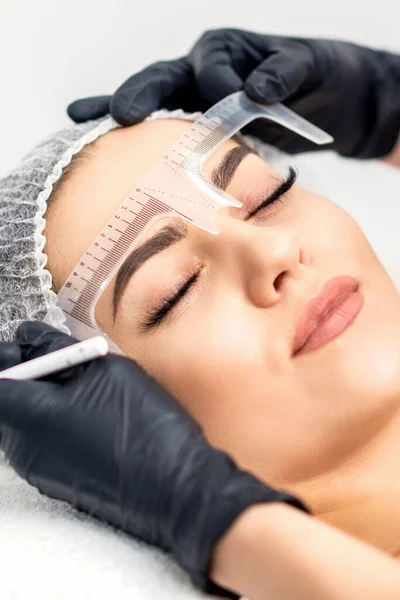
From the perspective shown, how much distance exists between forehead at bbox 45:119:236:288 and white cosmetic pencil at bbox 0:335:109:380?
0.67 ft

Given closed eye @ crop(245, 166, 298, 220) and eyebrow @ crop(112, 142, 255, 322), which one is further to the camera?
closed eye @ crop(245, 166, 298, 220)

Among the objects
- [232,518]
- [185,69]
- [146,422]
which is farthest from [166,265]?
[185,69]

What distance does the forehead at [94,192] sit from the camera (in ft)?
4.13

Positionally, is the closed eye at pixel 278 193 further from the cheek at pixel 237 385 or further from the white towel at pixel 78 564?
the white towel at pixel 78 564

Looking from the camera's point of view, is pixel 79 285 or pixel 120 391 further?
pixel 79 285

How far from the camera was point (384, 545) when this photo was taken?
3.93 ft

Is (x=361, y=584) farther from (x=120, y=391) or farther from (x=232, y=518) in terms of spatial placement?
(x=120, y=391)

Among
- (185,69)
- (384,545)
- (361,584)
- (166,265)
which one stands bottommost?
(384,545)

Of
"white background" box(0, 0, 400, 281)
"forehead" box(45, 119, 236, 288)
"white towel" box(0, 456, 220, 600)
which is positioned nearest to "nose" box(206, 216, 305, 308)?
"forehead" box(45, 119, 236, 288)

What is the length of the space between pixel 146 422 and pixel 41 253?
414 mm

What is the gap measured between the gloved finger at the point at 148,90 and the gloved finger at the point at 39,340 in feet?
1.60

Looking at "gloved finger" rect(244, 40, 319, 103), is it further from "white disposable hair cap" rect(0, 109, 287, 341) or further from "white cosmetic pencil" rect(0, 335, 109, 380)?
"white cosmetic pencil" rect(0, 335, 109, 380)

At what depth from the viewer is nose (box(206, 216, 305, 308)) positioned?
3.86ft

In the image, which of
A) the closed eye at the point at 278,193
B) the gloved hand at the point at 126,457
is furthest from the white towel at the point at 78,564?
the closed eye at the point at 278,193
